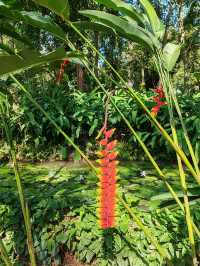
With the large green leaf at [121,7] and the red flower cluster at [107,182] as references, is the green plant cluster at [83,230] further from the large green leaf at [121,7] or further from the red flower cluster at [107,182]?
the large green leaf at [121,7]

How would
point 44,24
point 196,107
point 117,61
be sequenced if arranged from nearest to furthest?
point 44,24 < point 196,107 < point 117,61

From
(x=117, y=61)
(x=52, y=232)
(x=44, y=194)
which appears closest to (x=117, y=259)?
(x=52, y=232)

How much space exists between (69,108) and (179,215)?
123 inches

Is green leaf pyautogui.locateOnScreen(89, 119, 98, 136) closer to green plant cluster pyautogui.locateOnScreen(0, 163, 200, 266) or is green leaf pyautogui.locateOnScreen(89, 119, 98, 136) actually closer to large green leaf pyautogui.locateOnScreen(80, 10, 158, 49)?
green plant cluster pyautogui.locateOnScreen(0, 163, 200, 266)

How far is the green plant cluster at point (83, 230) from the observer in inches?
104

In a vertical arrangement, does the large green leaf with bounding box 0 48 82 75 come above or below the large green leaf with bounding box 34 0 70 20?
below

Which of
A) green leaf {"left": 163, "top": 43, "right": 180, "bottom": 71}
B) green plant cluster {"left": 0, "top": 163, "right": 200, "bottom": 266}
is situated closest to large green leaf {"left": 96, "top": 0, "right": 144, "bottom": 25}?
green leaf {"left": 163, "top": 43, "right": 180, "bottom": 71}

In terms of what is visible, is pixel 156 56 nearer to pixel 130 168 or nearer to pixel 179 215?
pixel 179 215

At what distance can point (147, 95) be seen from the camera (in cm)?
625

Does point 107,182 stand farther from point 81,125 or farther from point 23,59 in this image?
point 81,125

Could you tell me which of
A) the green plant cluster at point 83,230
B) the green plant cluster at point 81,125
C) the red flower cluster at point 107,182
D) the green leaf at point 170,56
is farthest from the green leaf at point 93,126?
the red flower cluster at point 107,182

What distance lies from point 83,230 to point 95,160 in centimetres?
52

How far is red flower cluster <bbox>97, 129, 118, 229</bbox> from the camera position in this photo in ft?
3.46

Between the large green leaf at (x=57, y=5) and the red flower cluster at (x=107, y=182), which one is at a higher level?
the large green leaf at (x=57, y=5)
